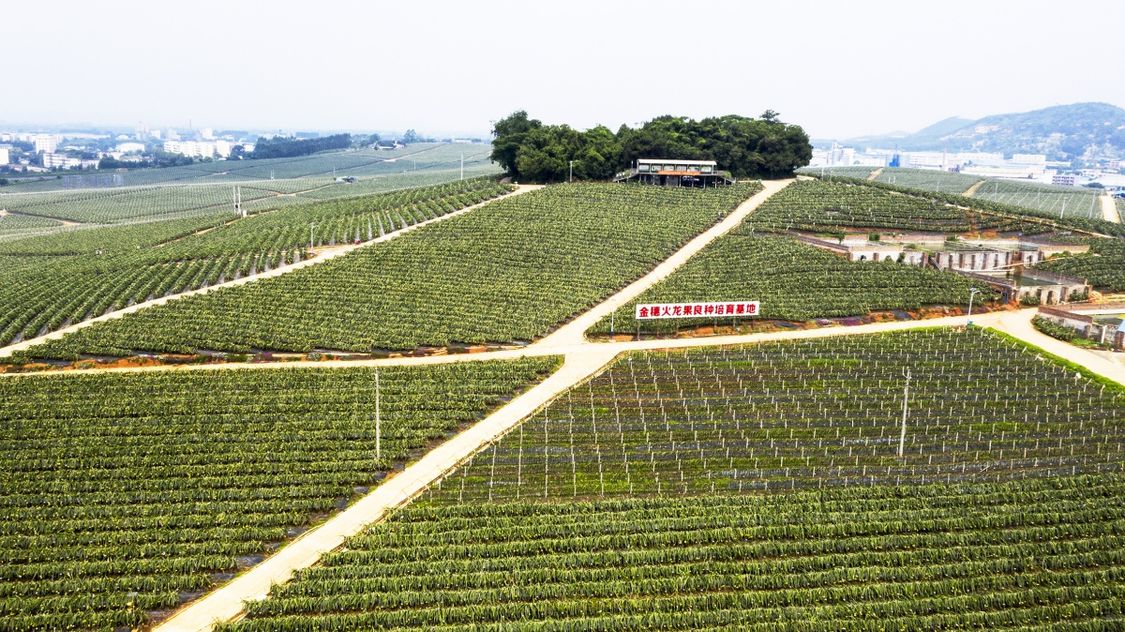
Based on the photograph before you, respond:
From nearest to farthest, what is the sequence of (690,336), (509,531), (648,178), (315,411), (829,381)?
1. (509,531)
2. (315,411)
3. (829,381)
4. (690,336)
5. (648,178)

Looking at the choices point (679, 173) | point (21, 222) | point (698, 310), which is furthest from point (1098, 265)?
point (21, 222)

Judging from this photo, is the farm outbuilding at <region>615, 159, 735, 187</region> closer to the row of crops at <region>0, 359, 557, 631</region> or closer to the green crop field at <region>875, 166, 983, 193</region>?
the green crop field at <region>875, 166, 983, 193</region>

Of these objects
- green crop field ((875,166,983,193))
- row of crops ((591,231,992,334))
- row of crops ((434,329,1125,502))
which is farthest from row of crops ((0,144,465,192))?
row of crops ((434,329,1125,502))

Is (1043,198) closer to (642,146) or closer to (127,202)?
(642,146)

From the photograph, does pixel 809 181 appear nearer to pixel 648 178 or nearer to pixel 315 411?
pixel 648 178

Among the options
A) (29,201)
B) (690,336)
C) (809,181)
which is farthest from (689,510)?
(29,201)

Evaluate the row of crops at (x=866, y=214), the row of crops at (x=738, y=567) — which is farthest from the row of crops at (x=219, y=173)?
the row of crops at (x=738, y=567)
